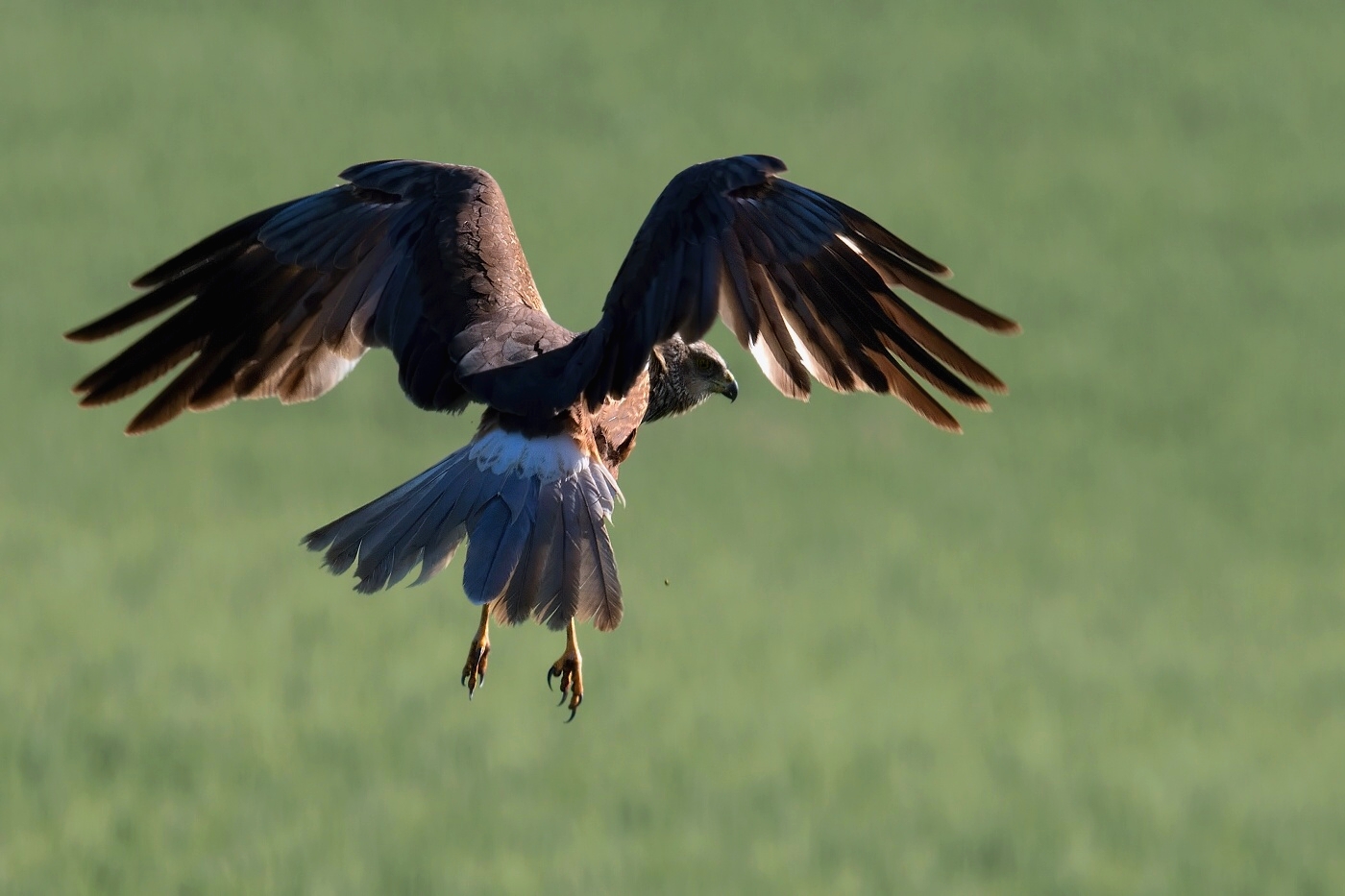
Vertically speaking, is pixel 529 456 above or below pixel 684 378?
below

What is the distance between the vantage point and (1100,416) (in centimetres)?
2684

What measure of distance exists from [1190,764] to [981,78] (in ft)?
68.1

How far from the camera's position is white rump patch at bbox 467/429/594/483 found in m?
5.48

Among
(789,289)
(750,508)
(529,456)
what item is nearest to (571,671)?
(529,456)

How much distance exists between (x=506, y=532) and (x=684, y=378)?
1795mm

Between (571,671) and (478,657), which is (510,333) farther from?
(571,671)

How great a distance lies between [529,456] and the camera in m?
5.50

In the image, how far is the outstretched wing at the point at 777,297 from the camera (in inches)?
207

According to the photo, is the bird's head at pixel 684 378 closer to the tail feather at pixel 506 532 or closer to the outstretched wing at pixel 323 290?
the outstretched wing at pixel 323 290

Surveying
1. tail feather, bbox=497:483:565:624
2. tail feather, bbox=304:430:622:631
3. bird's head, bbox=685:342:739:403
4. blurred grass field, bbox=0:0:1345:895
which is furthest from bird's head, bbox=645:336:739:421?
blurred grass field, bbox=0:0:1345:895

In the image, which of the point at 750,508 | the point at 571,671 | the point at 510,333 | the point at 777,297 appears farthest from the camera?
the point at 750,508

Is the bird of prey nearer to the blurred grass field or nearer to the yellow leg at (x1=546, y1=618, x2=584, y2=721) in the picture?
the yellow leg at (x1=546, y1=618, x2=584, y2=721)

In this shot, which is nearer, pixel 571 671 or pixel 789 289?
pixel 789 289

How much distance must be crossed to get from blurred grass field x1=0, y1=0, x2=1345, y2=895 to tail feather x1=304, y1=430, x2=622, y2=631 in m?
7.45
